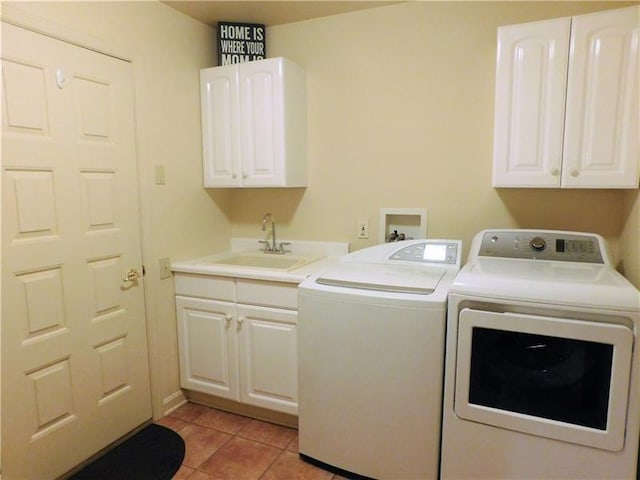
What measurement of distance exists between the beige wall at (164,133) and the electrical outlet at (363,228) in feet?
3.36

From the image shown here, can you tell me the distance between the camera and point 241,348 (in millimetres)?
2254

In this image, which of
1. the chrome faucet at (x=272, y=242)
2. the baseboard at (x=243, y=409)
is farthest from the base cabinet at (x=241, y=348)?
the chrome faucet at (x=272, y=242)

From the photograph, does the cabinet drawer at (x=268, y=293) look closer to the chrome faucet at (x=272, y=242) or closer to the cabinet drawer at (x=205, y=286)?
the cabinet drawer at (x=205, y=286)

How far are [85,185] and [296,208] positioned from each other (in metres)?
1.26

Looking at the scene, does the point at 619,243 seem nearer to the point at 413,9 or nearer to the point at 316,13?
the point at 413,9

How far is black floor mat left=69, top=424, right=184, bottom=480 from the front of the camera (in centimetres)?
188

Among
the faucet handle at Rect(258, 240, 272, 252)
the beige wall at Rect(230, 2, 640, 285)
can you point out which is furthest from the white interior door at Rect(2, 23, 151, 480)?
the beige wall at Rect(230, 2, 640, 285)

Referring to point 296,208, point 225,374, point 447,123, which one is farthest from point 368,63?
point 225,374

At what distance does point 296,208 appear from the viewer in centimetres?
271

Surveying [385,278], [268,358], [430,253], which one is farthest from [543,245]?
[268,358]

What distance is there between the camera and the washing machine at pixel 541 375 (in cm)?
140

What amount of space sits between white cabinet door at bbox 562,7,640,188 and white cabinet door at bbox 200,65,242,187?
5.81 feet

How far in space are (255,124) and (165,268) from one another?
3.33ft

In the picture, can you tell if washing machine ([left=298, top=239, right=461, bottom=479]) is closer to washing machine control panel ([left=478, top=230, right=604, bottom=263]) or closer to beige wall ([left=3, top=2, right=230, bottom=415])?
washing machine control panel ([left=478, top=230, right=604, bottom=263])
